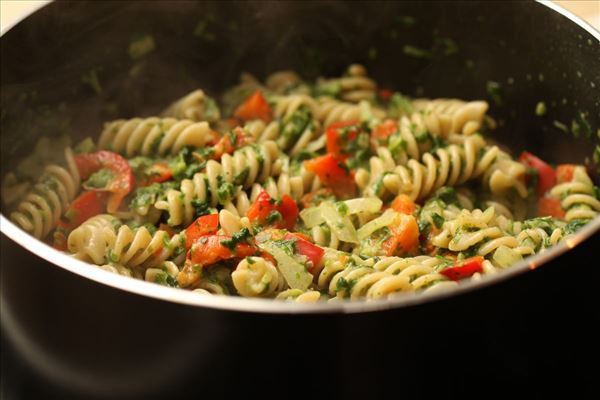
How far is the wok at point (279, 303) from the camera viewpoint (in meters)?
1.67

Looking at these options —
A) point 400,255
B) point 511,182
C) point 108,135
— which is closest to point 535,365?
point 400,255

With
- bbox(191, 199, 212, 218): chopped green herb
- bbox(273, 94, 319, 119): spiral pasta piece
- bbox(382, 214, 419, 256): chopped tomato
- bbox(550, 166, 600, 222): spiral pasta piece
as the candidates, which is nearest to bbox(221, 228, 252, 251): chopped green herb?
bbox(191, 199, 212, 218): chopped green herb

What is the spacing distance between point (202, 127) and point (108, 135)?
32 centimetres

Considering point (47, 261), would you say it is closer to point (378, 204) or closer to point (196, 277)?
point (196, 277)

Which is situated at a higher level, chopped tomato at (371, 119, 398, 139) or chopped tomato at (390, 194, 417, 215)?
chopped tomato at (371, 119, 398, 139)

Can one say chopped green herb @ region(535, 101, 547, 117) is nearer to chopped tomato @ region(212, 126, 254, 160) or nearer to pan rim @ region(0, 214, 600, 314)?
chopped tomato @ region(212, 126, 254, 160)

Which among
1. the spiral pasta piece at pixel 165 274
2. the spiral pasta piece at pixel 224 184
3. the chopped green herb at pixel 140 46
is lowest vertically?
the spiral pasta piece at pixel 165 274

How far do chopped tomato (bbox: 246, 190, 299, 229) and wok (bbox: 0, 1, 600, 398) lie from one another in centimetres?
74

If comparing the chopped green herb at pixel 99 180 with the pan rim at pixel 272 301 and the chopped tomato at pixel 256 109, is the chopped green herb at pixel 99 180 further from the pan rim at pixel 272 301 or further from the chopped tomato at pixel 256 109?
the pan rim at pixel 272 301

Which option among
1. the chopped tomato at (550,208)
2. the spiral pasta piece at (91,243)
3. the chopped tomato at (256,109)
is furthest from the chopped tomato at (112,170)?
the chopped tomato at (550,208)

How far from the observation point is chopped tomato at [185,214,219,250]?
239 cm

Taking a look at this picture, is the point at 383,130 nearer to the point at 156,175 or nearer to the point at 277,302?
the point at 156,175

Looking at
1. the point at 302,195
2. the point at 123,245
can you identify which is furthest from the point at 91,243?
the point at 302,195

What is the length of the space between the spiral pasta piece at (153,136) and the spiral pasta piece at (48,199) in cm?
15
